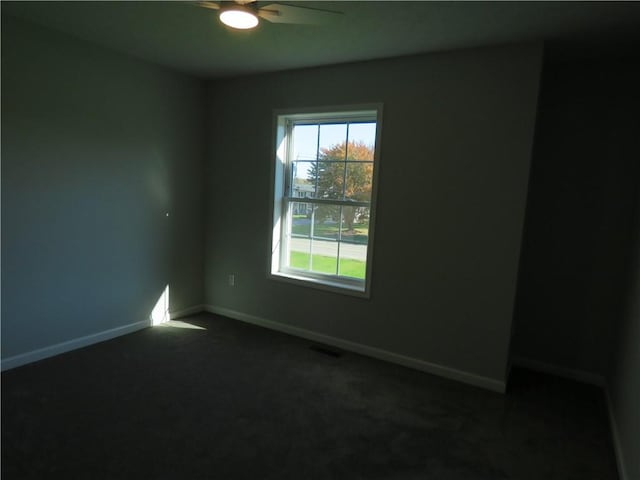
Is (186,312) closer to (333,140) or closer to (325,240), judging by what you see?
(325,240)

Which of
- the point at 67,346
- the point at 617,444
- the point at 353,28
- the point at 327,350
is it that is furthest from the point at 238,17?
the point at 617,444

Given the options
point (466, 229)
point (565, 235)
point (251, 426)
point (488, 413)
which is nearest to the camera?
point (251, 426)

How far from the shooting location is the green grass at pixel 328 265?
3.48m

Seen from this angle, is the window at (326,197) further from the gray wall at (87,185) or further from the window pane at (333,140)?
the gray wall at (87,185)

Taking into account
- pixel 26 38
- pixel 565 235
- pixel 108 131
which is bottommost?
pixel 565 235

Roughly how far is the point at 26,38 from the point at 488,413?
4067mm

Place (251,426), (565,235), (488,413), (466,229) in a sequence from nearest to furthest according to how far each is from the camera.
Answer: (251,426) → (488,413) → (466,229) → (565,235)

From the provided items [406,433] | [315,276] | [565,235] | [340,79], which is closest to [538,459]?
[406,433]

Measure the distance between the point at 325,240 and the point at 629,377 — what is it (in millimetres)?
2381

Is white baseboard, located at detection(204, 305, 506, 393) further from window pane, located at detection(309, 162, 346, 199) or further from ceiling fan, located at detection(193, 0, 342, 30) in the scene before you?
ceiling fan, located at detection(193, 0, 342, 30)

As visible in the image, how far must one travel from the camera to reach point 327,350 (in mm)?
3404

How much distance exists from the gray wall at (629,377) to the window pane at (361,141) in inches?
78.5

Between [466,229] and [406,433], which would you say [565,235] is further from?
[406,433]

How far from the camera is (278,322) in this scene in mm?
3832
